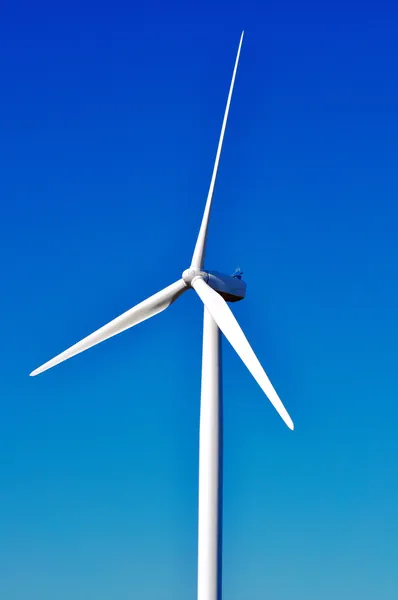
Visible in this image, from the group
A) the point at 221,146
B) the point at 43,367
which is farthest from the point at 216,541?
the point at 221,146

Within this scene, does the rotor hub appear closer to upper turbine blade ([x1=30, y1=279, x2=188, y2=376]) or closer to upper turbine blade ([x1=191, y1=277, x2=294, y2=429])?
upper turbine blade ([x1=191, y1=277, x2=294, y2=429])

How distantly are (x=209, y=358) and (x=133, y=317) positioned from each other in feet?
12.9

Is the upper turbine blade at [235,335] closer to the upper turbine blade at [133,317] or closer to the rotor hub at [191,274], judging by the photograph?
the rotor hub at [191,274]

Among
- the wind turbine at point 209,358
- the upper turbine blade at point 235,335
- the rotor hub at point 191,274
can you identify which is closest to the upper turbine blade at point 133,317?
the wind turbine at point 209,358

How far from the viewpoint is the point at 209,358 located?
40.0 m

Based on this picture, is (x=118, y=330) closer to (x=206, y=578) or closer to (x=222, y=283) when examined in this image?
(x=222, y=283)

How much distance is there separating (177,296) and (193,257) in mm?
1676

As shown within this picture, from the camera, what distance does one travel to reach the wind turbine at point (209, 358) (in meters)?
37.7

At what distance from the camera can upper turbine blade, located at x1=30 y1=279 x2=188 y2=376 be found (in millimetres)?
41594

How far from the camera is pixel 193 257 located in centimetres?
4184

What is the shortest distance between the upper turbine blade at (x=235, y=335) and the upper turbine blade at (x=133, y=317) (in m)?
1.02

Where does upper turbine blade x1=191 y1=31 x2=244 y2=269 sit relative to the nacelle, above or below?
above

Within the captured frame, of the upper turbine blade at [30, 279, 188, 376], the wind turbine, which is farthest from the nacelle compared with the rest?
the upper turbine blade at [30, 279, 188, 376]

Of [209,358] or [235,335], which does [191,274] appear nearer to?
[209,358]
